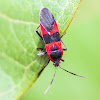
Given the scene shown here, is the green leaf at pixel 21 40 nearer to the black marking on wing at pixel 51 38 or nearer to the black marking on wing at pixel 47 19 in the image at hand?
the black marking on wing at pixel 47 19

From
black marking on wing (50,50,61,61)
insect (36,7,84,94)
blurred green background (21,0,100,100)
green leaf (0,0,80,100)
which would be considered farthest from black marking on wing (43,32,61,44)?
blurred green background (21,0,100,100)

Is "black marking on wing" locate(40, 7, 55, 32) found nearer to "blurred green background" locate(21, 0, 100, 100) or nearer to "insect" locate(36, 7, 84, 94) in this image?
"insect" locate(36, 7, 84, 94)

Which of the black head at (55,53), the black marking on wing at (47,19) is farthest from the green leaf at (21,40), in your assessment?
the black head at (55,53)

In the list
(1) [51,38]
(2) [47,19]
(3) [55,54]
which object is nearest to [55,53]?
(3) [55,54]

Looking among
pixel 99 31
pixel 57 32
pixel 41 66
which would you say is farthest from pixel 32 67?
pixel 99 31

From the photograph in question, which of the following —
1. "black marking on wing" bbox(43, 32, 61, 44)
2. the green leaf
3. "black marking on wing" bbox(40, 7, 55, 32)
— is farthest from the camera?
"black marking on wing" bbox(43, 32, 61, 44)

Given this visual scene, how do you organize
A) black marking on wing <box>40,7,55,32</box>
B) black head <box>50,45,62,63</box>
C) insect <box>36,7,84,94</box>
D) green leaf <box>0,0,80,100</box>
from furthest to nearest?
black head <box>50,45,62,63</box> < insect <box>36,7,84,94</box> < black marking on wing <box>40,7,55,32</box> < green leaf <box>0,0,80,100</box>

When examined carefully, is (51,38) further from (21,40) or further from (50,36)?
(21,40)

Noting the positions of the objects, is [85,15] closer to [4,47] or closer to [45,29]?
[45,29]
